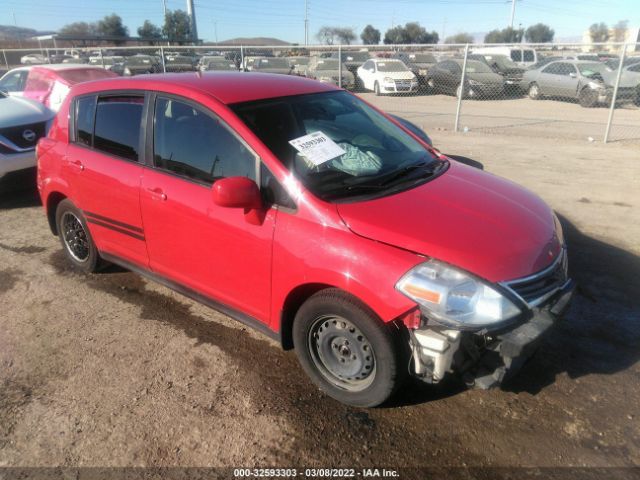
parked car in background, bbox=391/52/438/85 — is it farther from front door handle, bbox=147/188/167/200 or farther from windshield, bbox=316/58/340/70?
front door handle, bbox=147/188/167/200

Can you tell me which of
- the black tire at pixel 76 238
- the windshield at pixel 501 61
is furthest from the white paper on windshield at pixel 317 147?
the windshield at pixel 501 61

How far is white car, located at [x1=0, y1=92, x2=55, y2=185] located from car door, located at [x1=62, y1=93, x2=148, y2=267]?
3.03m

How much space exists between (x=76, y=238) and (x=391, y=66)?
18.3m

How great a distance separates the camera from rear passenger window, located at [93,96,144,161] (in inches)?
137

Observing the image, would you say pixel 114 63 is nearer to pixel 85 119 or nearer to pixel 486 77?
pixel 486 77

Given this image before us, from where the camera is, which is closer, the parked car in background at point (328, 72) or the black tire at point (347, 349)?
the black tire at point (347, 349)

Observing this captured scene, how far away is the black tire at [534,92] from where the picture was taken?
1859 centimetres

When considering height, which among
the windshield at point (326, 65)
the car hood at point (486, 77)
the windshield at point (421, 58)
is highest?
the windshield at point (421, 58)

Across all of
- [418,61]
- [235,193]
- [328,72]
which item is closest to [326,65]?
[328,72]

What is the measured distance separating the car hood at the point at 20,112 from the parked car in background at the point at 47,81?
1516mm

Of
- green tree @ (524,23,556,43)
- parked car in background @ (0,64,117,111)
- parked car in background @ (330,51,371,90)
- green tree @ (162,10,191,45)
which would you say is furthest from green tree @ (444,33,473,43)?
parked car in background @ (0,64,117,111)

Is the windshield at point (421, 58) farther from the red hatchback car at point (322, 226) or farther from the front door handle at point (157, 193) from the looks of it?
the front door handle at point (157, 193)

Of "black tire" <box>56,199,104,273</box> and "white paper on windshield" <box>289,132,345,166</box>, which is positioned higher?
"white paper on windshield" <box>289,132,345,166</box>

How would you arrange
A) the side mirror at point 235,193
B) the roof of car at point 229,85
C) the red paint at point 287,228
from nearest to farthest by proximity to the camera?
the red paint at point 287,228 < the side mirror at point 235,193 < the roof of car at point 229,85
